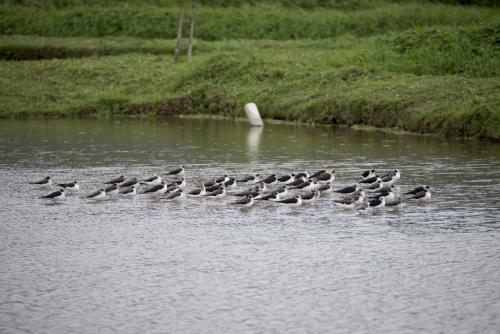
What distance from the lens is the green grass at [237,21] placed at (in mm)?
56438

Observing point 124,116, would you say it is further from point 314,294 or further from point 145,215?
point 314,294

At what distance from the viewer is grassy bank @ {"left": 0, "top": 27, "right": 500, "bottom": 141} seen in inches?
1233

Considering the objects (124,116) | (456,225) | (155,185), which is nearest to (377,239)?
(456,225)

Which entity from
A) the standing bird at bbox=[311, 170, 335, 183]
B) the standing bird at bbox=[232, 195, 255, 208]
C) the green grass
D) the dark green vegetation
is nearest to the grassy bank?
the dark green vegetation

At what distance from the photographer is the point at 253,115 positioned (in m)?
34.7

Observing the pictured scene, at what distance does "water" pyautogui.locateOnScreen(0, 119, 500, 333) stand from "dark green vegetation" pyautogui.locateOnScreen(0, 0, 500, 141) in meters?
8.34

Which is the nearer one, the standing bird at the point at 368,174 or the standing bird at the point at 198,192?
the standing bird at the point at 198,192

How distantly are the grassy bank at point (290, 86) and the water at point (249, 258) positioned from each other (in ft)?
22.4

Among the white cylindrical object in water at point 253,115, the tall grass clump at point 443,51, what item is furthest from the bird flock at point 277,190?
the tall grass clump at point 443,51

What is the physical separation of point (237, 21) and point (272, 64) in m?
16.5

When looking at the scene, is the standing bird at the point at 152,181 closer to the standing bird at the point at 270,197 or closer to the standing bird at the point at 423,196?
the standing bird at the point at 270,197

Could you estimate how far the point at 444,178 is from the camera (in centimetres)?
2195

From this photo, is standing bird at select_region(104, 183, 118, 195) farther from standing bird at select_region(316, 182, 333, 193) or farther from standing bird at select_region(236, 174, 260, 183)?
standing bird at select_region(316, 182, 333, 193)

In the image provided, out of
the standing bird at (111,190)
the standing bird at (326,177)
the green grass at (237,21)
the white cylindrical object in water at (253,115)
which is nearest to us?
the standing bird at (111,190)
